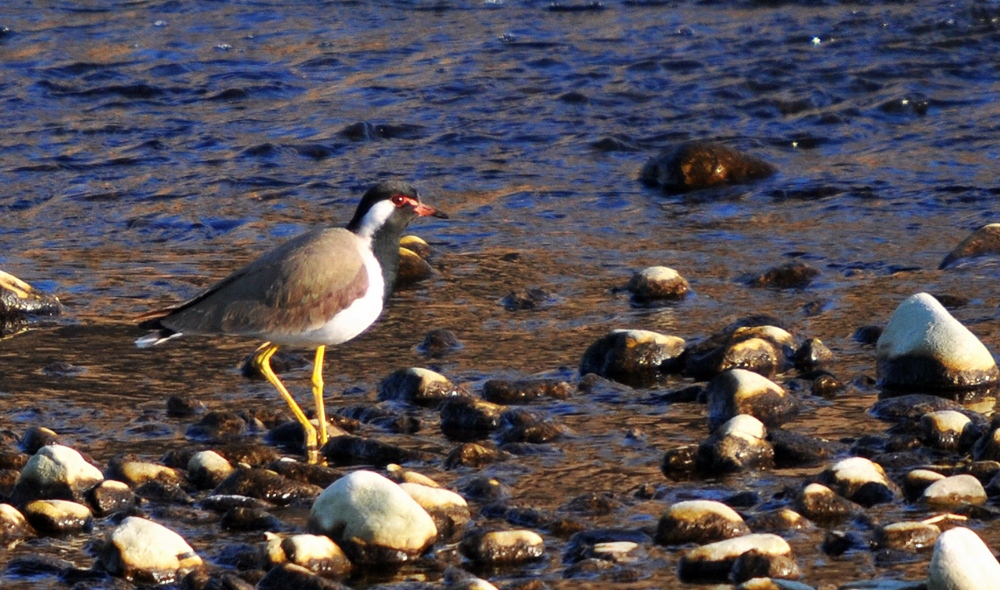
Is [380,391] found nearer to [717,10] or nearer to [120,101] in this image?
[120,101]

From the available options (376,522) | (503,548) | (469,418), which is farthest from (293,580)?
(469,418)

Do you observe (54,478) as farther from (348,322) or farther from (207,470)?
(348,322)

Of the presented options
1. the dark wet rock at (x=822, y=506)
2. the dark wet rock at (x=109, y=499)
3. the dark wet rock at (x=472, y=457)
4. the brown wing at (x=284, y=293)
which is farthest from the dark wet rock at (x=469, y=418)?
the dark wet rock at (x=822, y=506)

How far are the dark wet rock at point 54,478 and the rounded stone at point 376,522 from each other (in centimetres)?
99

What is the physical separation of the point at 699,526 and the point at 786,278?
3.72 metres

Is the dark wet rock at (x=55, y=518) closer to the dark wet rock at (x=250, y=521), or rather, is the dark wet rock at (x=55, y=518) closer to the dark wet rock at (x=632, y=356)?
the dark wet rock at (x=250, y=521)

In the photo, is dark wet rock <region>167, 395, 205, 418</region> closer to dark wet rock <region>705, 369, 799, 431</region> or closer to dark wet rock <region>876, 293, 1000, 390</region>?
dark wet rock <region>705, 369, 799, 431</region>

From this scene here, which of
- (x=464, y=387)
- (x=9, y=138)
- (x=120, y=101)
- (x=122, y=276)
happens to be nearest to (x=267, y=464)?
(x=464, y=387)

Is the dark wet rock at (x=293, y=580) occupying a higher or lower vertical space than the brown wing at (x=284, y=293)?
lower

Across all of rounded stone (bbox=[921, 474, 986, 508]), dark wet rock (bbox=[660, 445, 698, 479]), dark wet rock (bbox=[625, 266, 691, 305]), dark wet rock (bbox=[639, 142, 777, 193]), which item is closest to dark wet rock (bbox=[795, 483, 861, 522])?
rounded stone (bbox=[921, 474, 986, 508])

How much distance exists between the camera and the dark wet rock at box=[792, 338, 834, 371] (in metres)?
7.01

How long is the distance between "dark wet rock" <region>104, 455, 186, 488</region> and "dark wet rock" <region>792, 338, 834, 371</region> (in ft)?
9.38

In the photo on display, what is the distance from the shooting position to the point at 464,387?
6.79 m

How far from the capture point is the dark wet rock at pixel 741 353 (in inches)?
272
